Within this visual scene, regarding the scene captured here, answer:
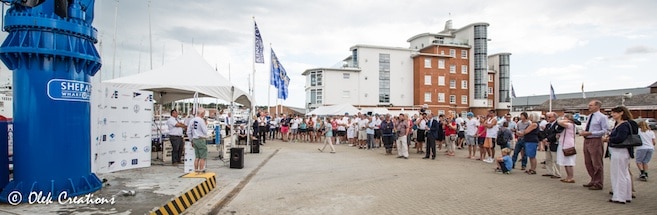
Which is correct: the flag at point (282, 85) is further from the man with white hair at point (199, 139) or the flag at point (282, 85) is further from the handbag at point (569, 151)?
the handbag at point (569, 151)

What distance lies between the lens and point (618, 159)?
7027mm

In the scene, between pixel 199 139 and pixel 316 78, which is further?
pixel 316 78

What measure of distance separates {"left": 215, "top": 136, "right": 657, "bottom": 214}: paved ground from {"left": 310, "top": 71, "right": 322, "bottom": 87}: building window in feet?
134

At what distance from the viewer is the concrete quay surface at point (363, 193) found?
21.6ft

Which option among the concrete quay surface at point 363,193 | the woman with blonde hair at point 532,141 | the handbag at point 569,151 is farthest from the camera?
the woman with blonde hair at point 532,141

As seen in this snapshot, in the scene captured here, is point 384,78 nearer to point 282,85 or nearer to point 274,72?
point 282,85

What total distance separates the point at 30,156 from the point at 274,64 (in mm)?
14233

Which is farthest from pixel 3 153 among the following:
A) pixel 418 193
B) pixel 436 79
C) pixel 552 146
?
pixel 436 79

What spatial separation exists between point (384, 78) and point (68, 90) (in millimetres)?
51025

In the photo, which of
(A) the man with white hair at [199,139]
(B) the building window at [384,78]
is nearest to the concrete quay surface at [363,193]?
(A) the man with white hair at [199,139]

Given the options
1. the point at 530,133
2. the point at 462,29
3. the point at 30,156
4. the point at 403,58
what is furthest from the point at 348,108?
the point at 462,29

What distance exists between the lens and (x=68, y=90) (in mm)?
6480

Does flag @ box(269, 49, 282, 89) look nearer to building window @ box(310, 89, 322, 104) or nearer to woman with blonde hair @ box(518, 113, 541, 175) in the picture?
woman with blonde hair @ box(518, 113, 541, 175)

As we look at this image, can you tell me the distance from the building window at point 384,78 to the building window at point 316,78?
920 cm
